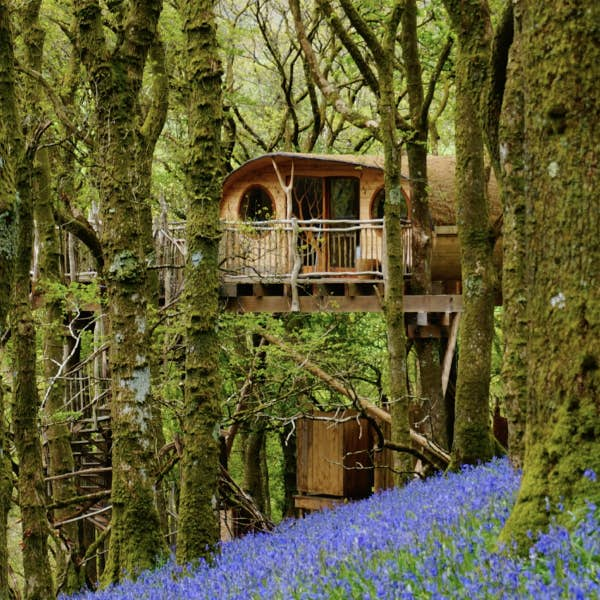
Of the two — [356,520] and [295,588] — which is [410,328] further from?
[295,588]

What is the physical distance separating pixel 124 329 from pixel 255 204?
734 inches

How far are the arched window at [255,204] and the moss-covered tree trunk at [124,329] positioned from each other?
56.9ft

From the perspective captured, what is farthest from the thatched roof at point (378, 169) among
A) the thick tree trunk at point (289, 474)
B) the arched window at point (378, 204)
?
the thick tree trunk at point (289, 474)

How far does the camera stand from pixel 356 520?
7.89 metres

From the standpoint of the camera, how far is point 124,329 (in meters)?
8.87

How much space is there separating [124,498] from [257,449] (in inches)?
667

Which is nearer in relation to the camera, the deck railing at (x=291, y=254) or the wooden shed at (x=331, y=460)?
the wooden shed at (x=331, y=460)

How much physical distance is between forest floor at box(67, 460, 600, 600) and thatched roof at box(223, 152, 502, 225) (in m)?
15.5

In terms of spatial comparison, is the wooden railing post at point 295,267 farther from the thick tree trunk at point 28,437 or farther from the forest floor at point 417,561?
the forest floor at point 417,561

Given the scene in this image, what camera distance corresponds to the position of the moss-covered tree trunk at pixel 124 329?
8.83 m

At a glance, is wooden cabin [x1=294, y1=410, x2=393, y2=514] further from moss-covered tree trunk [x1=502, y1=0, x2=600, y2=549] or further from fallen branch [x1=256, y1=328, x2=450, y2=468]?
moss-covered tree trunk [x1=502, y1=0, x2=600, y2=549]

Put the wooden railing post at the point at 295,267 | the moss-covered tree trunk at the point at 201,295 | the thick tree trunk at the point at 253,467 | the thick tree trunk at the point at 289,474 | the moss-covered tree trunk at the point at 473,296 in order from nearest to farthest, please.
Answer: the moss-covered tree trunk at the point at 201,295, the moss-covered tree trunk at the point at 473,296, the wooden railing post at the point at 295,267, the thick tree trunk at the point at 253,467, the thick tree trunk at the point at 289,474

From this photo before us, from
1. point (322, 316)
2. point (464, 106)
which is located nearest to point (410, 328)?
point (322, 316)

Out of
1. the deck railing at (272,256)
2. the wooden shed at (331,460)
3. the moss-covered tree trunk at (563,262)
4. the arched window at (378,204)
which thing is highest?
the arched window at (378,204)
